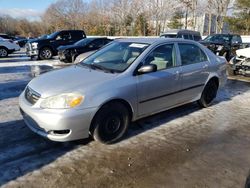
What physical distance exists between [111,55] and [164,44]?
102 cm

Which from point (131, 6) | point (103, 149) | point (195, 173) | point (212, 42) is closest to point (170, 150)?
point (195, 173)

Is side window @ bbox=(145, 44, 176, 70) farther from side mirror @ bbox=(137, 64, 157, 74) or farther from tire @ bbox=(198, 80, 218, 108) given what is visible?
tire @ bbox=(198, 80, 218, 108)

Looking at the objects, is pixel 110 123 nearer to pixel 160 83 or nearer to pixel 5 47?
pixel 160 83

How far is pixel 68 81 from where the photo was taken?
4086 mm

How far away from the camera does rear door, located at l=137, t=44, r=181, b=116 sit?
4.47 m

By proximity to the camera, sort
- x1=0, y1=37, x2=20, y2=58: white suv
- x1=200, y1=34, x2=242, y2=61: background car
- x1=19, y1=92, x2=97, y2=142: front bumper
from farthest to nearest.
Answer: x1=0, y1=37, x2=20, y2=58: white suv, x1=200, y1=34, x2=242, y2=61: background car, x1=19, y1=92, x2=97, y2=142: front bumper

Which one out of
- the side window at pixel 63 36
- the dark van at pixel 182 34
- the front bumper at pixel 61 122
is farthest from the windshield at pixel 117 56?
the side window at pixel 63 36

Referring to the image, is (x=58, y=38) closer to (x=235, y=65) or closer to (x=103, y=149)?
(x=235, y=65)

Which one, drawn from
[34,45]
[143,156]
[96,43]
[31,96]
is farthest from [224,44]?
[31,96]

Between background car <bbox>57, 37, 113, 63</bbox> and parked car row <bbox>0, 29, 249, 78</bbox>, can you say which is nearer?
background car <bbox>57, 37, 113, 63</bbox>

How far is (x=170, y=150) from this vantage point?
408 cm

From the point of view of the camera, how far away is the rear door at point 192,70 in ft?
17.4

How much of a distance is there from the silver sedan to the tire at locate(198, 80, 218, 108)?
220 mm

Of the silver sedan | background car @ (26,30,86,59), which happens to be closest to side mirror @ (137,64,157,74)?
the silver sedan
